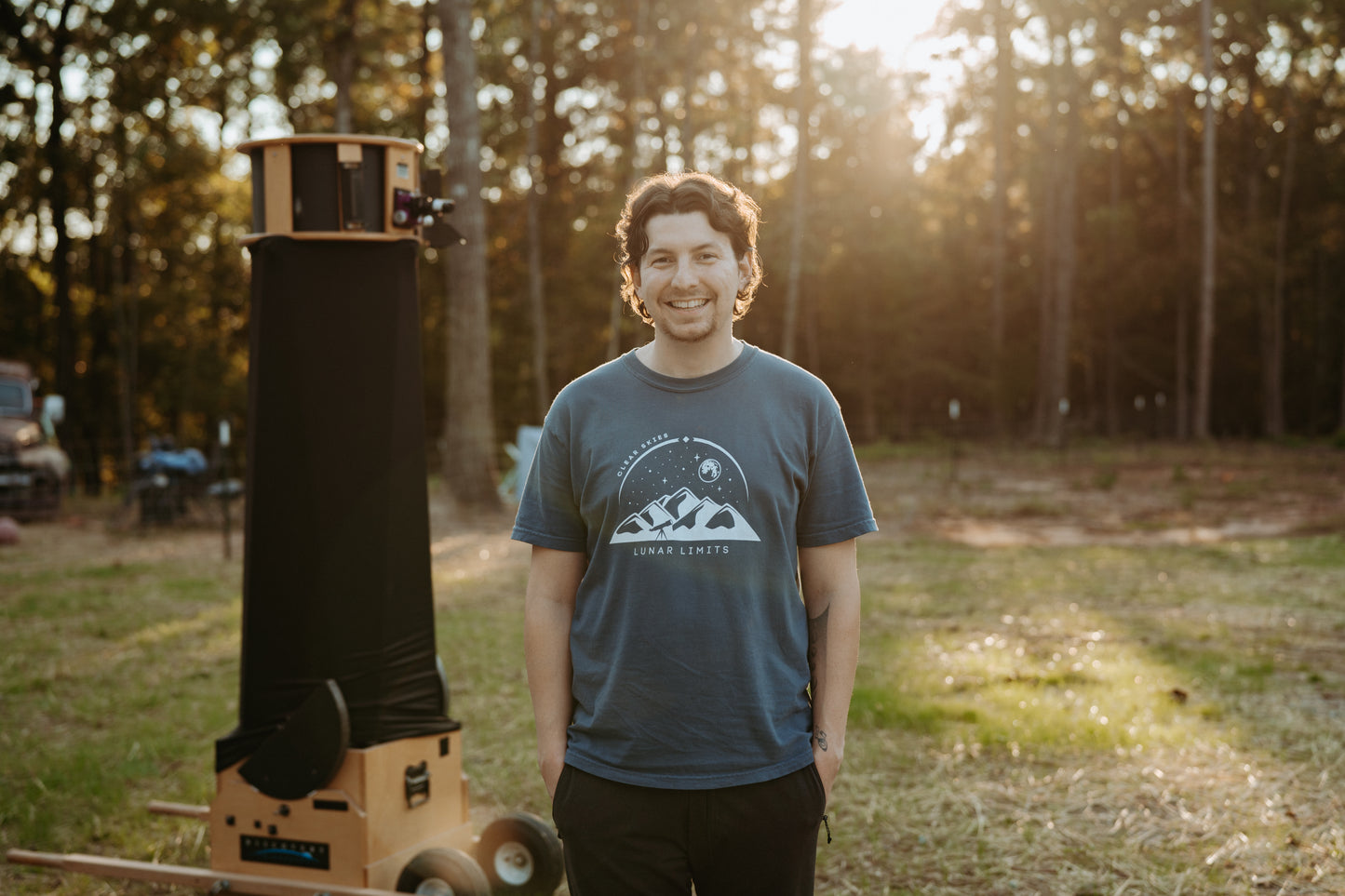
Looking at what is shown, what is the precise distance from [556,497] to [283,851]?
7.12 ft

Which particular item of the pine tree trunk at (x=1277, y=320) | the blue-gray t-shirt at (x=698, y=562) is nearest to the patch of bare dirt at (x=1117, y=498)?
the pine tree trunk at (x=1277, y=320)

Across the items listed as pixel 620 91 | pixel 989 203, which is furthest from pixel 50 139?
pixel 989 203

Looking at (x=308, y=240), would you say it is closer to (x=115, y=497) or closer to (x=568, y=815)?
(x=568, y=815)

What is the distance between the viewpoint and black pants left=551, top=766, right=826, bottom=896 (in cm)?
210

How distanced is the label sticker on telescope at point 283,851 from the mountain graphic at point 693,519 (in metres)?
2.24

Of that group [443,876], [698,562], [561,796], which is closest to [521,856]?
[443,876]

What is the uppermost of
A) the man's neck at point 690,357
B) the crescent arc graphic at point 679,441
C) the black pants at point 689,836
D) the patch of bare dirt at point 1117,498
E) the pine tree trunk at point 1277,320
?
the pine tree trunk at point 1277,320

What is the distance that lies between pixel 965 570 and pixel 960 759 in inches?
224

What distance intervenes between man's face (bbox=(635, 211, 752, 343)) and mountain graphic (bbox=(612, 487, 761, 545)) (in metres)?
0.32

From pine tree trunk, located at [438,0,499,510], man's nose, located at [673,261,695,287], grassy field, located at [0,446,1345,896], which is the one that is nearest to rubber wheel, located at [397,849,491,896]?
grassy field, located at [0,446,1345,896]

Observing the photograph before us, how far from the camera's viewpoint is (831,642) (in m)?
2.25

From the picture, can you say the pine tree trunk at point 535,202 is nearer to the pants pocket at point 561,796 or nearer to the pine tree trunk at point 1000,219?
the pine tree trunk at point 1000,219

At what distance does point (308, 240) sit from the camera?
353cm

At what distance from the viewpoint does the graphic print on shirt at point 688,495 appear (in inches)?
82.8
